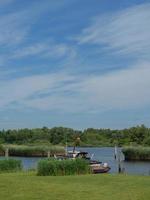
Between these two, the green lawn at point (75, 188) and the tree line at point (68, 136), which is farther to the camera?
the tree line at point (68, 136)

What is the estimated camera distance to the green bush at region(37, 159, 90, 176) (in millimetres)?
30177

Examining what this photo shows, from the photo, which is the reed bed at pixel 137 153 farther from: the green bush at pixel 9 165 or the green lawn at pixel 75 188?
the green lawn at pixel 75 188

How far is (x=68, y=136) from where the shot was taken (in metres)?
140

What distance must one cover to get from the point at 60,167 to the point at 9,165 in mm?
5706

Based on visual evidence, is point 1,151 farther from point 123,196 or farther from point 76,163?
point 123,196

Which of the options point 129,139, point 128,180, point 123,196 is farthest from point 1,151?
point 123,196

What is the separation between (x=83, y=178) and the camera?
88.9ft

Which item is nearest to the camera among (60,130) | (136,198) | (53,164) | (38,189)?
(136,198)

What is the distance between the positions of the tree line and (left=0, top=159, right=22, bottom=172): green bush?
88.1 metres

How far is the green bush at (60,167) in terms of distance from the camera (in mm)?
30177

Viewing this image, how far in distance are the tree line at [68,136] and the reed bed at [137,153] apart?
1759 inches

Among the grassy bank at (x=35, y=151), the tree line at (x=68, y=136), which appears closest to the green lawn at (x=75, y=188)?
the grassy bank at (x=35, y=151)

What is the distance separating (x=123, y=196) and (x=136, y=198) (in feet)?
2.39

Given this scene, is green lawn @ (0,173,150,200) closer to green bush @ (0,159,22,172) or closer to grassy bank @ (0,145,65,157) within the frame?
green bush @ (0,159,22,172)
